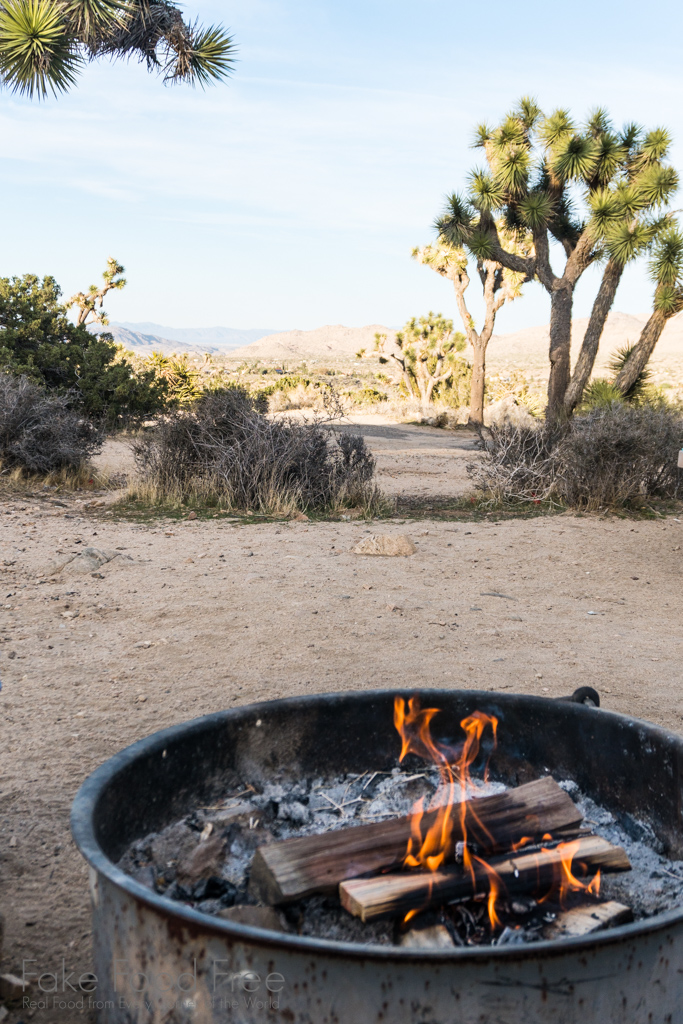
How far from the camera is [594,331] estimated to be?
15609mm

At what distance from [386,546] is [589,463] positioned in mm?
3036

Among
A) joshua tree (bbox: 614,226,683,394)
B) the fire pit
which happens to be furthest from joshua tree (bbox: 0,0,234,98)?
the fire pit

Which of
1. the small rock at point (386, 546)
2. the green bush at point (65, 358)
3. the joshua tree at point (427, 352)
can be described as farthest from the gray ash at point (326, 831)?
the joshua tree at point (427, 352)

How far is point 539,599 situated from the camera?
214 inches

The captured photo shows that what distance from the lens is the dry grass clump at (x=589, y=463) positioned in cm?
844

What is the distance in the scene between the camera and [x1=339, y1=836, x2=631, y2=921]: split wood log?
1.57 m

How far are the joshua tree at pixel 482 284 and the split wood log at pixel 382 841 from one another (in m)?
19.0

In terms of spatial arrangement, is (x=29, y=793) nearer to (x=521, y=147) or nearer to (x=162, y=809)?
(x=162, y=809)

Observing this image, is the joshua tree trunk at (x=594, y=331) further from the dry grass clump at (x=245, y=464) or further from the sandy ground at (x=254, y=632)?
the sandy ground at (x=254, y=632)

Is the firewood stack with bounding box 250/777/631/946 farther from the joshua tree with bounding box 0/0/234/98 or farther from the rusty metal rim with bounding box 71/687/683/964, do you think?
the joshua tree with bounding box 0/0/234/98

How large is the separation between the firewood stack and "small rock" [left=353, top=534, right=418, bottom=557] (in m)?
4.66

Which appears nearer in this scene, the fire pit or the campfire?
the fire pit

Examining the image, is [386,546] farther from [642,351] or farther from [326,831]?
[642,351]

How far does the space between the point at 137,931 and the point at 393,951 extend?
464 millimetres
